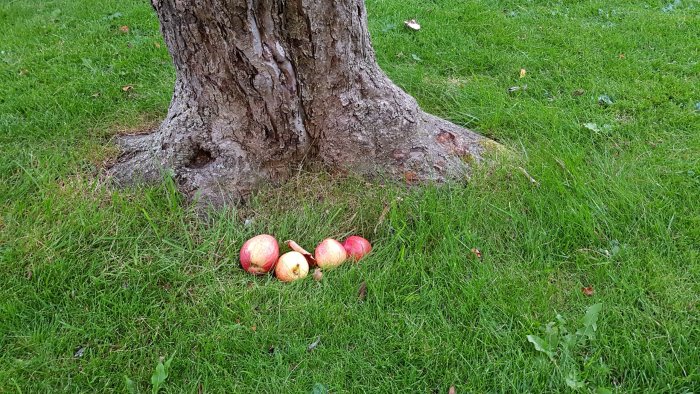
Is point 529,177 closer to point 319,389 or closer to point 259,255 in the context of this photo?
point 259,255

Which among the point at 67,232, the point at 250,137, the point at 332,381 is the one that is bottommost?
the point at 332,381

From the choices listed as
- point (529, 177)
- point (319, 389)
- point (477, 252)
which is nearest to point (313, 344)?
point (319, 389)

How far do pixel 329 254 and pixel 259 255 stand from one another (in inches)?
12.6

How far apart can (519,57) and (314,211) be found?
2538 mm

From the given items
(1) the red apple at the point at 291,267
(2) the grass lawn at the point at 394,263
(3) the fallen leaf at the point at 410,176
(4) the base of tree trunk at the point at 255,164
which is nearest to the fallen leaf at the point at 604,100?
(2) the grass lawn at the point at 394,263

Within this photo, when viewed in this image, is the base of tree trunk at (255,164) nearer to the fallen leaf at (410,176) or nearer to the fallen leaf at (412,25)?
the fallen leaf at (410,176)

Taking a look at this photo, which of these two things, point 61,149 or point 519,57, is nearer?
point 61,149

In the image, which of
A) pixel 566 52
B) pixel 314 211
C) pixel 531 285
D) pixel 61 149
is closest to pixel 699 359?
pixel 531 285

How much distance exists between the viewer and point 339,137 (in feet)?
9.29

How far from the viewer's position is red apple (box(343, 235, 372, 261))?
2.45 meters

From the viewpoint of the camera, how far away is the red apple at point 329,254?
2402 mm

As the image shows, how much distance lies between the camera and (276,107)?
2646 mm

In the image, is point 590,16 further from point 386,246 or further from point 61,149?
point 61,149

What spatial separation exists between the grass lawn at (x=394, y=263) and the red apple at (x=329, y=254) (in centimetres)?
8
